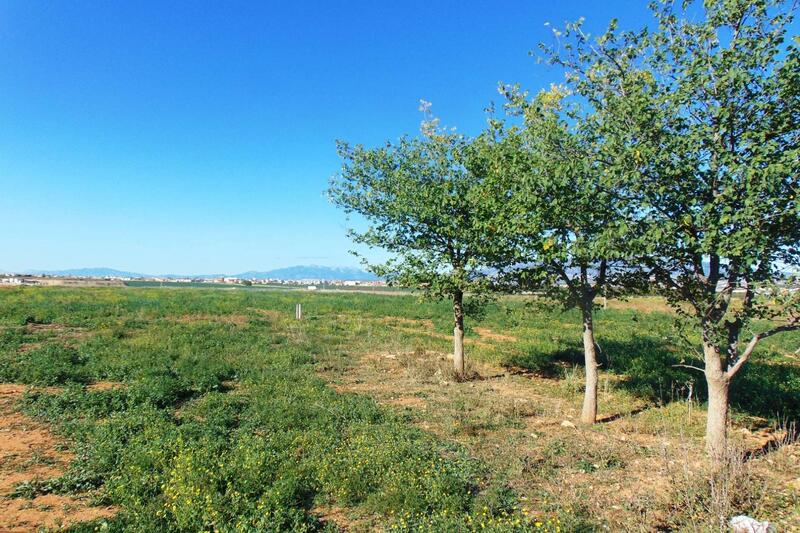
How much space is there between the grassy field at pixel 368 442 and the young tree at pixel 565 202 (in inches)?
68.7

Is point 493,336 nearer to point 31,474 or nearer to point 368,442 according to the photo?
point 368,442

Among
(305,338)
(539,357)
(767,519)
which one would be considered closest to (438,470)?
(767,519)

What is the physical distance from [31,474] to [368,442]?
546 centimetres

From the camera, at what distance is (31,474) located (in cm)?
702

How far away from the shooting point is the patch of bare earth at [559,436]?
20.6ft

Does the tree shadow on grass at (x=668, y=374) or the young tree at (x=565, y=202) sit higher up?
the young tree at (x=565, y=202)

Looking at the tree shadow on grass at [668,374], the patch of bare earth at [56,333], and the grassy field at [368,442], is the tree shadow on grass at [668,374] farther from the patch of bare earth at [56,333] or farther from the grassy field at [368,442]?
the patch of bare earth at [56,333]

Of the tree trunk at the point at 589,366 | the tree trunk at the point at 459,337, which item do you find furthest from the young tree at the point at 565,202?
the tree trunk at the point at 459,337

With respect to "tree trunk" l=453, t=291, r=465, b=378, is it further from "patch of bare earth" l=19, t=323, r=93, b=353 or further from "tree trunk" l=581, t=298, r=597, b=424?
"patch of bare earth" l=19, t=323, r=93, b=353

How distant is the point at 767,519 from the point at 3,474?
1113 centimetres

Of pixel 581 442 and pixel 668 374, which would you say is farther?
pixel 668 374

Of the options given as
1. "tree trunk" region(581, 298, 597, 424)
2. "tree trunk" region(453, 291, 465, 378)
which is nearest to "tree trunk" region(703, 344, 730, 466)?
"tree trunk" region(581, 298, 597, 424)

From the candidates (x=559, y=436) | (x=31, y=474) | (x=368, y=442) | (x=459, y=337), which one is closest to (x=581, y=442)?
(x=559, y=436)

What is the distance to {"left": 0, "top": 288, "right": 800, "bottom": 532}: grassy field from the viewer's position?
A: 5.82 m
